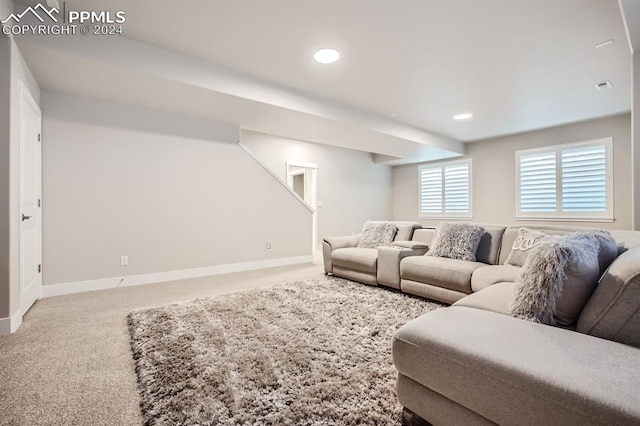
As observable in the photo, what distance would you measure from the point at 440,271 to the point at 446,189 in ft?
16.8

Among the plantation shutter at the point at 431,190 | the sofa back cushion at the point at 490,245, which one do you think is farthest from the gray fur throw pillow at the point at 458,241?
the plantation shutter at the point at 431,190

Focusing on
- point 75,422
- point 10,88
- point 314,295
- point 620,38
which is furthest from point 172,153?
point 620,38

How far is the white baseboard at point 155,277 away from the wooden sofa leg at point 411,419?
3.66 meters

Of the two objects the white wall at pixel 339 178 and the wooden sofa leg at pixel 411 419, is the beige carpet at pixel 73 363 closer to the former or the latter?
the wooden sofa leg at pixel 411 419

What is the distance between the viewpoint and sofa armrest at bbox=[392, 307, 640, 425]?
80 centimetres

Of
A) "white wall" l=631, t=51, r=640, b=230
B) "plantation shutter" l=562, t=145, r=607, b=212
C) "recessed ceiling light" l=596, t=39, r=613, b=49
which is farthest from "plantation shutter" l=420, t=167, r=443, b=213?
"white wall" l=631, t=51, r=640, b=230

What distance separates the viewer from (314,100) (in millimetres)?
4090

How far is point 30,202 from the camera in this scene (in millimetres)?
2871

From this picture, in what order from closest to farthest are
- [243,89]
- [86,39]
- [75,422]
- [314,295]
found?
[75,422] → [86,39] → [314,295] → [243,89]

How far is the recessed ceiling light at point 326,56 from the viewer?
2934 millimetres

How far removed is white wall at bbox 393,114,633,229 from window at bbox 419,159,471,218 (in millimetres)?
192

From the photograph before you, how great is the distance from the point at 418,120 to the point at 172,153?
159 inches

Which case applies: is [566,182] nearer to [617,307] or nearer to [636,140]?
[636,140]

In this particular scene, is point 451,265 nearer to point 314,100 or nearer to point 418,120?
point 314,100
